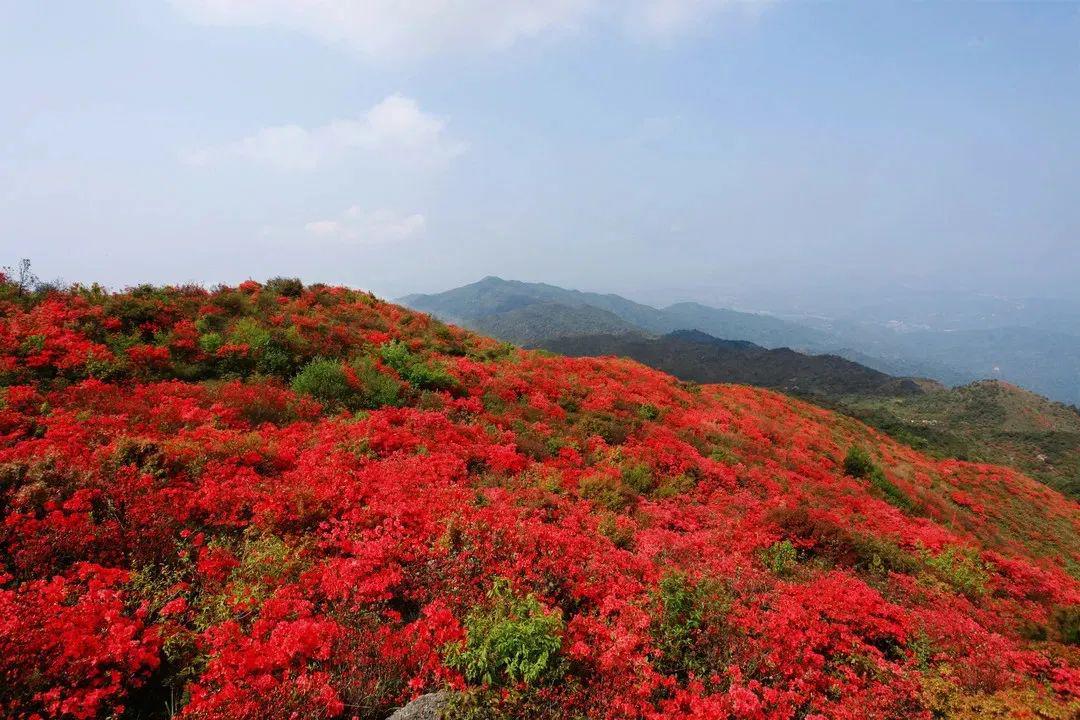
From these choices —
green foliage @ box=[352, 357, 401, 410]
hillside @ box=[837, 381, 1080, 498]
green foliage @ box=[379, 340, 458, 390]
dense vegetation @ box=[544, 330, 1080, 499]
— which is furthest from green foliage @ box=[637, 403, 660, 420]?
hillside @ box=[837, 381, 1080, 498]

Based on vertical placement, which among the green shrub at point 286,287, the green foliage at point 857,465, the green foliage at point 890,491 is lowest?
the green foliage at point 890,491

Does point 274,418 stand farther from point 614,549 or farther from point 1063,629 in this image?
point 1063,629

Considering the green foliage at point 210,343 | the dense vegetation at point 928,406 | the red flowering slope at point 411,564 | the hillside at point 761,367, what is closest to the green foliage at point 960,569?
the red flowering slope at point 411,564

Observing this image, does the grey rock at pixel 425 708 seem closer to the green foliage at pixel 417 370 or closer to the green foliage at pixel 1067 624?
the green foliage at pixel 1067 624

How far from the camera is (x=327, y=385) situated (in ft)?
41.1

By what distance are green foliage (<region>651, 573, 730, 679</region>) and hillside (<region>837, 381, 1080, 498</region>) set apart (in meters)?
45.6

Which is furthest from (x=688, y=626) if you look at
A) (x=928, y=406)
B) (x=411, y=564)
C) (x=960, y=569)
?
(x=928, y=406)

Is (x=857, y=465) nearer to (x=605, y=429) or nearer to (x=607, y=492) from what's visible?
(x=605, y=429)

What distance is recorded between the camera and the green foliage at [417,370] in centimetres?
1456

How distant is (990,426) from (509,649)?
97.8 meters

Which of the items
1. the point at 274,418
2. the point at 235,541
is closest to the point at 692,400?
the point at 274,418

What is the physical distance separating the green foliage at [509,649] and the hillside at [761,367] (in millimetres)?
97189

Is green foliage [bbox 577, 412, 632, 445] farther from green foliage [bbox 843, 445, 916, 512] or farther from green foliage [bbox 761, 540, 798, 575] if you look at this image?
green foliage [bbox 843, 445, 916, 512]

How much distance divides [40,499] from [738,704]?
29.6 feet
